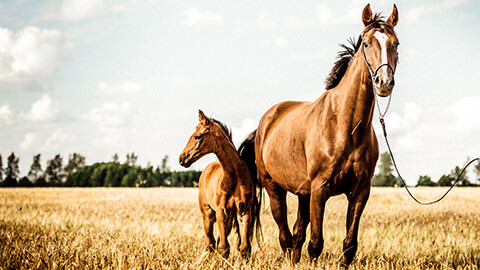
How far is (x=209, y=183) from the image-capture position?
7863 mm

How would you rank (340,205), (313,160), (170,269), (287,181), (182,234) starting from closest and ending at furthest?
(170,269) < (313,160) < (287,181) < (182,234) < (340,205)

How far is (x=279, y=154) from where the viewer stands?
6.34 meters

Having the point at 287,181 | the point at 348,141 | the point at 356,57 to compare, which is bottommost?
the point at 287,181

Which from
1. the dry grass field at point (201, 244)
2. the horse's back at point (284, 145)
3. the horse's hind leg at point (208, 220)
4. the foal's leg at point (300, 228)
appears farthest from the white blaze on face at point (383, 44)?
the horse's hind leg at point (208, 220)

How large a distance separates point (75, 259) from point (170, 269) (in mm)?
1245

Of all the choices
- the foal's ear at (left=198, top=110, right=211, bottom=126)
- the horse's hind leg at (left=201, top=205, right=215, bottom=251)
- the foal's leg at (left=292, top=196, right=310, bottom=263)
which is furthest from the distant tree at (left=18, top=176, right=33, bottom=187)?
the foal's leg at (left=292, top=196, right=310, bottom=263)

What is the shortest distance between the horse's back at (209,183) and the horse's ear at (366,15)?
335 cm

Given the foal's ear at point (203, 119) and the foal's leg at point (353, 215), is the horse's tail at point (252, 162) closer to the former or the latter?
the foal's ear at point (203, 119)

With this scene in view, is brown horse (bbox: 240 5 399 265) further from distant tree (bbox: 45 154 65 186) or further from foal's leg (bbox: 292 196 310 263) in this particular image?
distant tree (bbox: 45 154 65 186)

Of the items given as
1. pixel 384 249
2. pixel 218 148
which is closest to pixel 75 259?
pixel 218 148

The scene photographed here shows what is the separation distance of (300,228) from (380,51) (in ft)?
9.57

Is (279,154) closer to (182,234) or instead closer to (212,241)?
(212,241)

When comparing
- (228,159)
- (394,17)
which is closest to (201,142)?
(228,159)

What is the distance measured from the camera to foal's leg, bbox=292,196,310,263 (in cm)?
665
